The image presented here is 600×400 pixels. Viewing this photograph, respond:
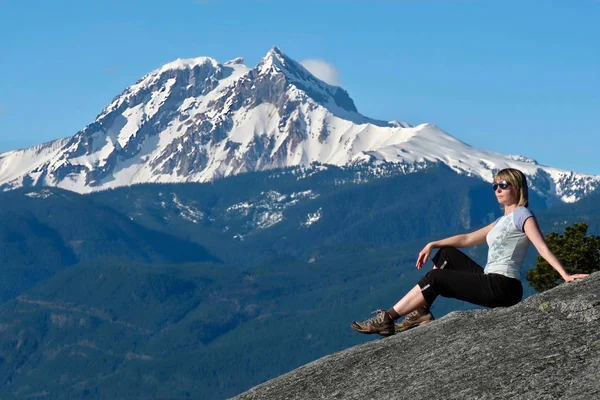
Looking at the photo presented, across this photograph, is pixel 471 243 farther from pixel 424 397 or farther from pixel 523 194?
pixel 424 397

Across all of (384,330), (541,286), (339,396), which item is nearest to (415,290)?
(384,330)

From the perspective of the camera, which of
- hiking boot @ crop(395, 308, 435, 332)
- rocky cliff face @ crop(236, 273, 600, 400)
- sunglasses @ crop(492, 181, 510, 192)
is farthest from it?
hiking boot @ crop(395, 308, 435, 332)

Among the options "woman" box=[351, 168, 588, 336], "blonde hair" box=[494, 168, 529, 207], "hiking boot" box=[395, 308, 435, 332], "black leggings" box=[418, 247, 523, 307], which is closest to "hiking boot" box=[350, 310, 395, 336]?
"woman" box=[351, 168, 588, 336]

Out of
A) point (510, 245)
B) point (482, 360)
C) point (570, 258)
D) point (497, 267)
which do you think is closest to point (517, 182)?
point (510, 245)

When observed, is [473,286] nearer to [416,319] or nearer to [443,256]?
[443,256]

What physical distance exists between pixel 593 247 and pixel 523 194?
40803mm

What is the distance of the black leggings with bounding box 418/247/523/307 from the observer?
2323cm

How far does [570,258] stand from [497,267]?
3925cm

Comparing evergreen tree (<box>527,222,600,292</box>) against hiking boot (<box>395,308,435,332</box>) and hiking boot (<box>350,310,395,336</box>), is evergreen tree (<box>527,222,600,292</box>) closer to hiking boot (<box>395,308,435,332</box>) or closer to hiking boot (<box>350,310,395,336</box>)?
hiking boot (<box>395,308,435,332</box>)

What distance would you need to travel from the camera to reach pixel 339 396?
21.8m

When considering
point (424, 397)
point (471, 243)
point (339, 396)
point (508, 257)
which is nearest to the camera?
point (424, 397)

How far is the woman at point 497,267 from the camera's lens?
76.2ft

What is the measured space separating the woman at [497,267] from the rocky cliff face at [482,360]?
385mm

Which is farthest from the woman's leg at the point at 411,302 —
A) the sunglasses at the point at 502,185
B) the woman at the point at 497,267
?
the sunglasses at the point at 502,185
